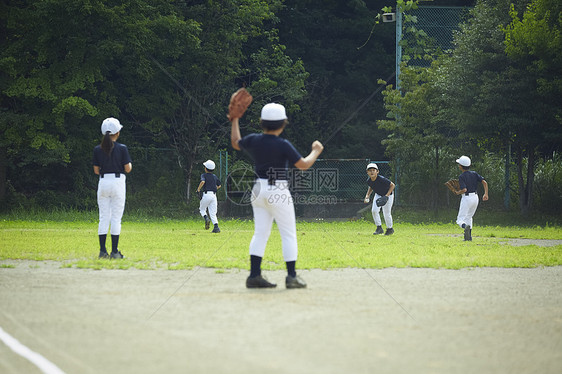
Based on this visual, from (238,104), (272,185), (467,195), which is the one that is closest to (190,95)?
(467,195)

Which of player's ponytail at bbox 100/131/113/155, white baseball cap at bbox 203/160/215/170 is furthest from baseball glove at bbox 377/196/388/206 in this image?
player's ponytail at bbox 100/131/113/155

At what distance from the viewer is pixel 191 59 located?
3081 centimetres

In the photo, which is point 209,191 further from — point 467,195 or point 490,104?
point 490,104

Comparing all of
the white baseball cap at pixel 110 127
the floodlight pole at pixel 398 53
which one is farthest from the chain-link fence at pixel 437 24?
the white baseball cap at pixel 110 127

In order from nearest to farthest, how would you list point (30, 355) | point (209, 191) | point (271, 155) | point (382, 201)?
point (30, 355)
point (271, 155)
point (382, 201)
point (209, 191)

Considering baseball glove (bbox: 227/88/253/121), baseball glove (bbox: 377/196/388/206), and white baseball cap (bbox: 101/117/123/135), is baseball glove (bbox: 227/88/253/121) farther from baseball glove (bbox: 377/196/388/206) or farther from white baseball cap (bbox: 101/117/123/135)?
baseball glove (bbox: 377/196/388/206)

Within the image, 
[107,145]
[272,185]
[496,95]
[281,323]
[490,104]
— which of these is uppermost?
[496,95]

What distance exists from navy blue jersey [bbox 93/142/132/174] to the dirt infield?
8.47 feet

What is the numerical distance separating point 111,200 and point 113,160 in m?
0.66

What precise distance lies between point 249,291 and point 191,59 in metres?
24.0

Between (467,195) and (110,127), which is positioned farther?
(467,195)

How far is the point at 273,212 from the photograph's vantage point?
838cm

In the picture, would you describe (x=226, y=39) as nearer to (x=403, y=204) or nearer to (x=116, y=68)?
(x=116, y=68)

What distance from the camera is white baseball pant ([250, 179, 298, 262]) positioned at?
8.22 metres
